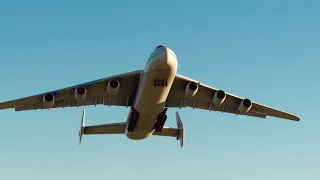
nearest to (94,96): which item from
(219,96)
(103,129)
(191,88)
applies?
(103,129)

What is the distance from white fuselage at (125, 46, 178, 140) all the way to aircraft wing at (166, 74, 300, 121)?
7.42 ft

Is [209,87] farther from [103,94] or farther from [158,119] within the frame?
[103,94]

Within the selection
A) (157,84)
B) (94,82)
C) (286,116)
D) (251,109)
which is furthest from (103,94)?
(286,116)

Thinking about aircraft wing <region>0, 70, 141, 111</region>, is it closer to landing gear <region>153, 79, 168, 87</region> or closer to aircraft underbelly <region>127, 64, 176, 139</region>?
aircraft underbelly <region>127, 64, 176, 139</region>

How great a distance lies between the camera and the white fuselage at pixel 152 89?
2364 centimetres

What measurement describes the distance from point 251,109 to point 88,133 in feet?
34.4

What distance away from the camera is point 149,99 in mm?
25703

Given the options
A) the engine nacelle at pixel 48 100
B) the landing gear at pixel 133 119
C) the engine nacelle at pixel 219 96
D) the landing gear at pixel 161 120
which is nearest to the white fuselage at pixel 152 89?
the landing gear at pixel 133 119

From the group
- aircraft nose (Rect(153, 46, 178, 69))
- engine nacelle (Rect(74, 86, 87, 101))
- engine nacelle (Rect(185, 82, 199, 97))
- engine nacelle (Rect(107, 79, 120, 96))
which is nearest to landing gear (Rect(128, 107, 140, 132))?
engine nacelle (Rect(107, 79, 120, 96))

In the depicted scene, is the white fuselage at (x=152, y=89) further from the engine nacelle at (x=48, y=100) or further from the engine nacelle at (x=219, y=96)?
the engine nacelle at (x=48, y=100)

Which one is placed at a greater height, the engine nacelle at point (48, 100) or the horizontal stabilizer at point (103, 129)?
the engine nacelle at point (48, 100)

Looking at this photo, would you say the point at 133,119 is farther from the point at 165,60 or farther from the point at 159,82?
the point at 165,60

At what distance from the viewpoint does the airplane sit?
80.2 feet

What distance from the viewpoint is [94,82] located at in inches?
1086
